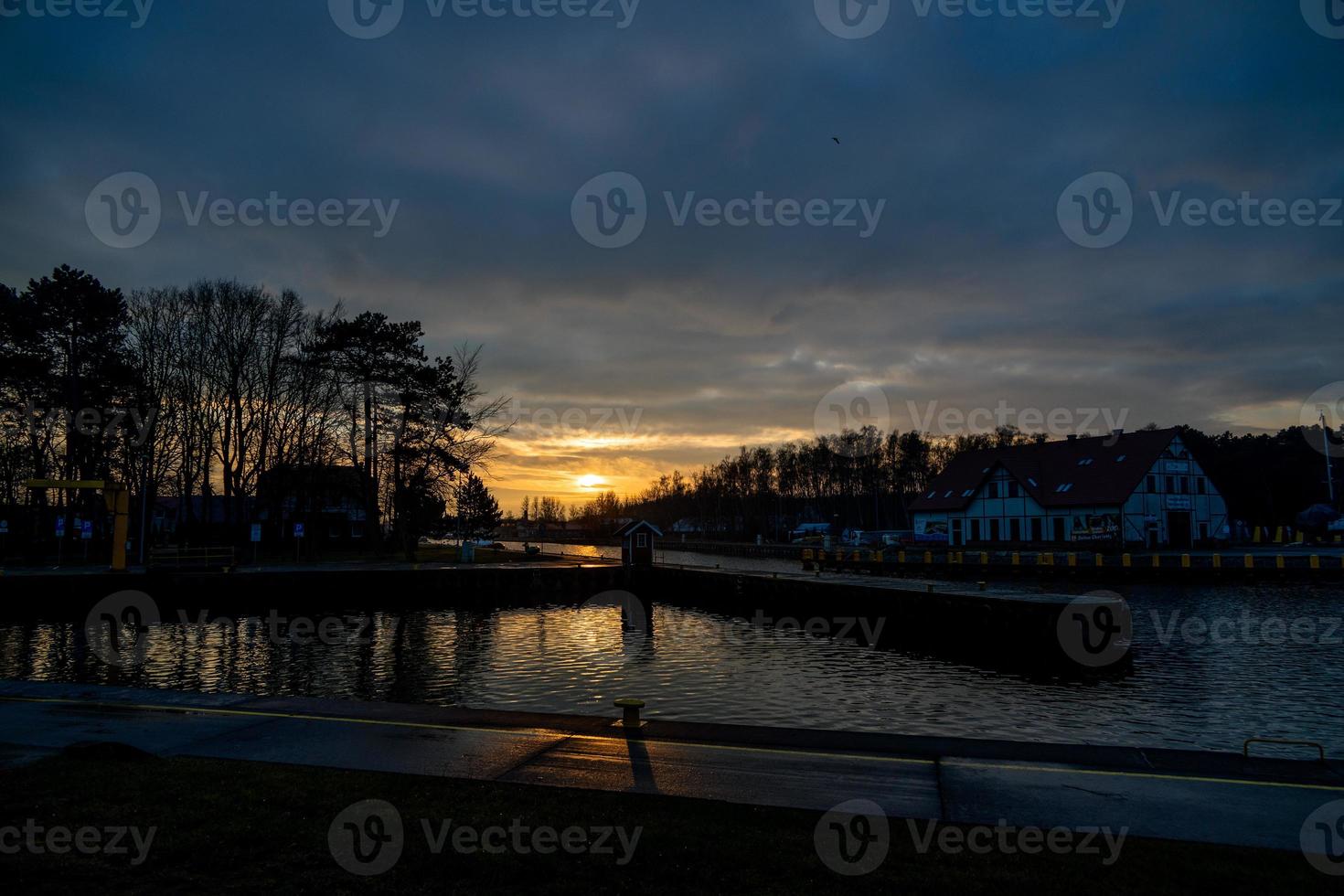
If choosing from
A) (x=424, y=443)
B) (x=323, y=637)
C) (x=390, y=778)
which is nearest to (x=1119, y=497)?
(x=424, y=443)

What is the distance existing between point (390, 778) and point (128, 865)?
289cm

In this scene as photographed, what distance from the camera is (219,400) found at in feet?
190

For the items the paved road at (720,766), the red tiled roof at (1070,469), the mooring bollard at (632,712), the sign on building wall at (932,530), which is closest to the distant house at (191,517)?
the paved road at (720,766)

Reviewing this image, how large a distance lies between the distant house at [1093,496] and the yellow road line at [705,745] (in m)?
62.5

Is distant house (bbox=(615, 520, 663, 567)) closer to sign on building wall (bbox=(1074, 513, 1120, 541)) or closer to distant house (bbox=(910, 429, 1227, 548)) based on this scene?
distant house (bbox=(910, 429, 1227, 548))

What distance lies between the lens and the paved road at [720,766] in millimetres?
8406

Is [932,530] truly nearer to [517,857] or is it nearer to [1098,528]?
[1098,528]

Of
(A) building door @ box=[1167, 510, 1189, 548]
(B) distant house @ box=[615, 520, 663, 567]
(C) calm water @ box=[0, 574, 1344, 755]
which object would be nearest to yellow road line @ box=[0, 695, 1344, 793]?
(C) calm water @ box=[0, 574, 1344, 755]

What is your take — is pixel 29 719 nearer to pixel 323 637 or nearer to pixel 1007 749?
pixel 1007 749

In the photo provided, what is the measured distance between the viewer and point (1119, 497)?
2591 inches

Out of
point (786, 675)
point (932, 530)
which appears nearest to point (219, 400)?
point (786, 675)

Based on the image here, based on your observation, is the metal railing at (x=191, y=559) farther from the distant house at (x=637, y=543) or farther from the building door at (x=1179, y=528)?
the building door at (x=1179, y=528)

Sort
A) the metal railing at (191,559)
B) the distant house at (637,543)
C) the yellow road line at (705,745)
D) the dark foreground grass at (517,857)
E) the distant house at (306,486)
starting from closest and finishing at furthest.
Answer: the dark foreground grass at (517,857)
the yellow road line at (705,745)
the metal railing at (191,559)
the distant house at (637,543)
the distant house at (306,486)

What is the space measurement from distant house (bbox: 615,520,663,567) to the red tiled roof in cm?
3735
